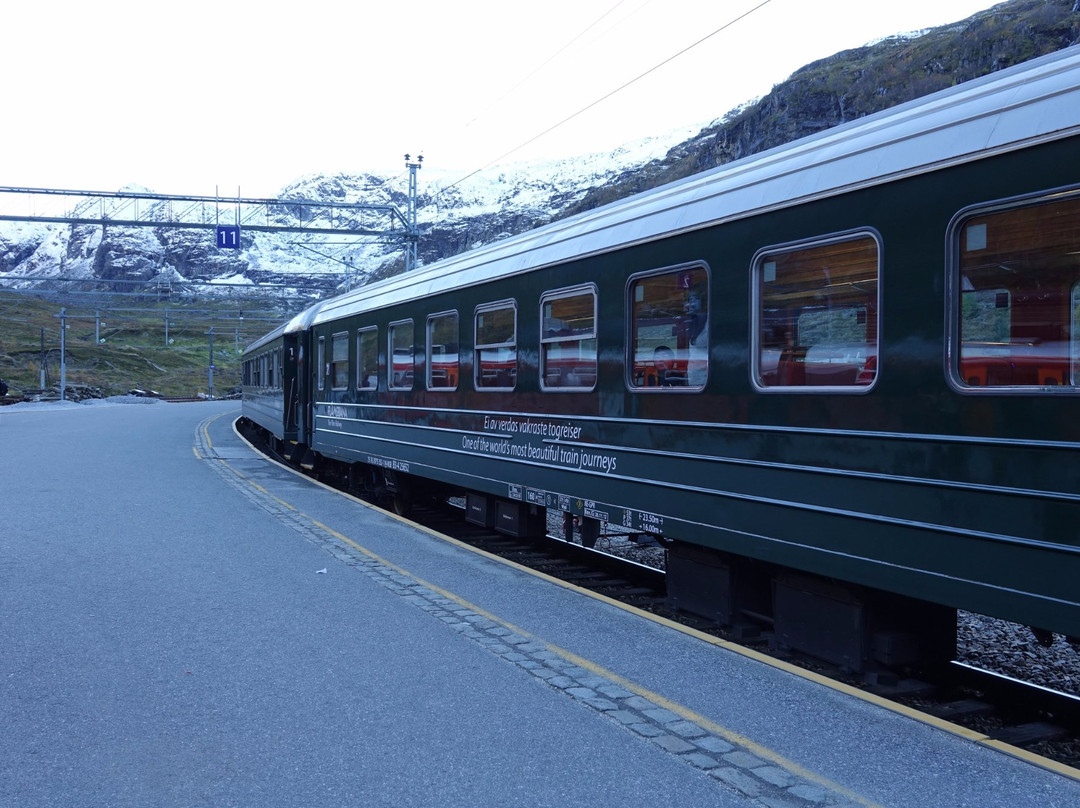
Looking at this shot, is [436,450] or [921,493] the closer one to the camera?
[921,493]

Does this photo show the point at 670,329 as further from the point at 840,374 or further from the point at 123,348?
the point at 123,348

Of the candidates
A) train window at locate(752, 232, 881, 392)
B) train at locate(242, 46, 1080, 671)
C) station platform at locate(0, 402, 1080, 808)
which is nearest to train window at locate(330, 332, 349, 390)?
station platform at locate(0, 402, 1080, 808)

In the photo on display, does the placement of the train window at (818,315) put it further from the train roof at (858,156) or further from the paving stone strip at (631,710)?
the paving stone strip at (631,710)

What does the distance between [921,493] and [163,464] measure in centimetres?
1602

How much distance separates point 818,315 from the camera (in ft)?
17.7

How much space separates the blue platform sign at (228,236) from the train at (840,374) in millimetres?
22319

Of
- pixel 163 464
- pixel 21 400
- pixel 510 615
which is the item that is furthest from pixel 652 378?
pixel 21 400

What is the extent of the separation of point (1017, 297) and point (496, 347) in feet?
17.7

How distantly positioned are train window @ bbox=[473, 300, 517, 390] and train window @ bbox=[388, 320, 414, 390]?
75.2 inches

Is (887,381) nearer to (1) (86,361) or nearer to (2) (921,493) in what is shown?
(2) (921,493)

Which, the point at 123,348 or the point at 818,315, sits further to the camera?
the point at 123,348

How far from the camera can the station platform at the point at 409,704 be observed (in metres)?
3.98

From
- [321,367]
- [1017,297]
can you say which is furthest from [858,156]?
[321,367]

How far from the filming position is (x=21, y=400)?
53469 mm
